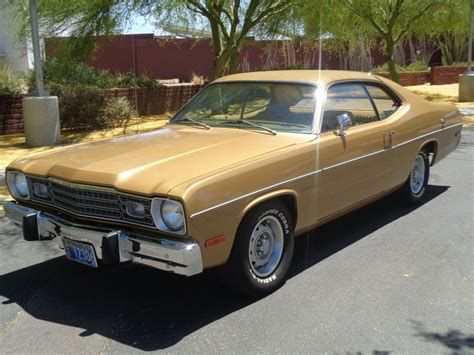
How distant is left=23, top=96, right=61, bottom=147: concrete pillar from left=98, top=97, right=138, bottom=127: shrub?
2152mm

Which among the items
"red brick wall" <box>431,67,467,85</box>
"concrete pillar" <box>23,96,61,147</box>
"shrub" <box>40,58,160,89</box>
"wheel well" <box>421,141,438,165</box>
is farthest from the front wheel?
"red brick wall" <box>431,67,467,85</box>

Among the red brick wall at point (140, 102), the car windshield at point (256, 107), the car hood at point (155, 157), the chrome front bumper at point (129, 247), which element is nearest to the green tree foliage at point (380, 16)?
the red brick wall at point (140, 102)

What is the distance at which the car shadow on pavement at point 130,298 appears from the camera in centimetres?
375

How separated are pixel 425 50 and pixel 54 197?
3461cm

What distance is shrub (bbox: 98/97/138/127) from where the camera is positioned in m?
13.4

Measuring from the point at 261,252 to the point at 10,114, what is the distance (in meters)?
10.5

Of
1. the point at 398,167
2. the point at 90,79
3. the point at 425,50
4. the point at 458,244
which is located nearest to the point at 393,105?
the point at 398,167

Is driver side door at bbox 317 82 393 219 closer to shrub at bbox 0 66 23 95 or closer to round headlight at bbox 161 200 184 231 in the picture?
round headlight at bbox 161 200 184 231

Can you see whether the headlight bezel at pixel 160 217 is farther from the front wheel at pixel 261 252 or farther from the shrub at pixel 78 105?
the shrub at pixel 78 105

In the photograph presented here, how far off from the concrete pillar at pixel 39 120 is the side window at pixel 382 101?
7324 millimetres

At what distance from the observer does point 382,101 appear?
592 cm

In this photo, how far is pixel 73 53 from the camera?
14.0 metres

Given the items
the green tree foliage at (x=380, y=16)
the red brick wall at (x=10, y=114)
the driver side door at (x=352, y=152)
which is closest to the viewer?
the driver side door at (x=352, y=152)

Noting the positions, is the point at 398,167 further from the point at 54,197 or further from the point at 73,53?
the point at 73,53
